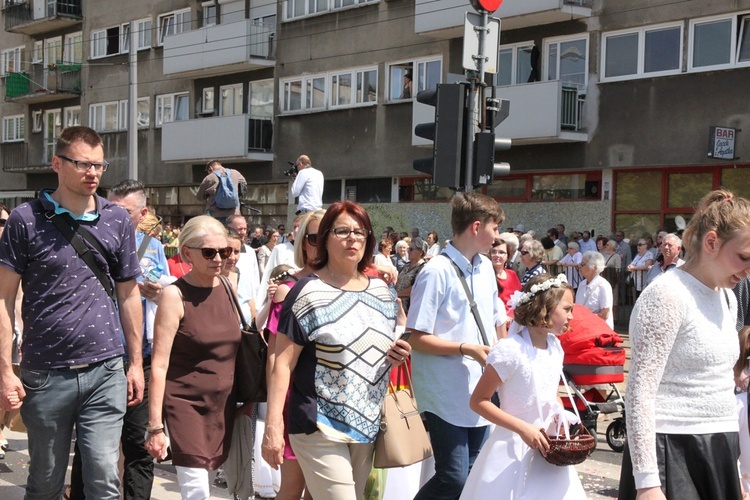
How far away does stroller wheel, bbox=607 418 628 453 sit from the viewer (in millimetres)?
9680

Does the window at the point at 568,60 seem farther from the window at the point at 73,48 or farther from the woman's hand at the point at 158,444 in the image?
the window at the point at 73,48

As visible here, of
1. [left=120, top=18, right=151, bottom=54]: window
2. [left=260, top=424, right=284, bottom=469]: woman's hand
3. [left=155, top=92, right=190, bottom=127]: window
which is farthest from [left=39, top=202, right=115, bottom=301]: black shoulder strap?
[left=120, top=18, right=151, bottom=54]: window

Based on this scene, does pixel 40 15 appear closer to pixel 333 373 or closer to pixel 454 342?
pixel 454 342

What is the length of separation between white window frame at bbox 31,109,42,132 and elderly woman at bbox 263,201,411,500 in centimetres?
4491

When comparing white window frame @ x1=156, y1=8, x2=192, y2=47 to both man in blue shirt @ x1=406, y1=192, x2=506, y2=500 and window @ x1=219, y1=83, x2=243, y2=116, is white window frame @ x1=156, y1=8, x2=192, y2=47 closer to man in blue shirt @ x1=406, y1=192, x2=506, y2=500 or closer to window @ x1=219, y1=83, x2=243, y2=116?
window @ x1=219, y1=83, x2=243, y2=116

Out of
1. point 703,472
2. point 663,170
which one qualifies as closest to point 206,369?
point 703,472

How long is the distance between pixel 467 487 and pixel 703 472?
1509mm

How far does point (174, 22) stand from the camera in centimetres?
3884

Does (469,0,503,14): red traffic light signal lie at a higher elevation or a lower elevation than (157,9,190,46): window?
lower

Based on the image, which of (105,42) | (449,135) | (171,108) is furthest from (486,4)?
(105,42)

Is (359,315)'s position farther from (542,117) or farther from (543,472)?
A: (542,117)

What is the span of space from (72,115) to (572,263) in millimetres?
29407

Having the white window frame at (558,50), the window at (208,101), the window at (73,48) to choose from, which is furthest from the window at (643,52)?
the window at (73,48)

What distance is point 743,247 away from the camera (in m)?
3.75
